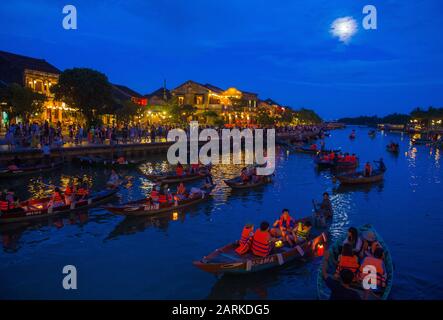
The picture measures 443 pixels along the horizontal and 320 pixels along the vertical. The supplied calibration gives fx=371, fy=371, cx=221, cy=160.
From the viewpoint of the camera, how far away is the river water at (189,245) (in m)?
12.0

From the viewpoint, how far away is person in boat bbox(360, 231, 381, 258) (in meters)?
11.9

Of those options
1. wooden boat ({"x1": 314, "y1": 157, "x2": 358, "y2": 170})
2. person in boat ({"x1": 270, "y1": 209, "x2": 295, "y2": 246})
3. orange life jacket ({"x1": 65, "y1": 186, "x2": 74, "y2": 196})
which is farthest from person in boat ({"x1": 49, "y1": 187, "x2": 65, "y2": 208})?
wooden boat ({"x1": 314, "y1": 157, "x2": 358, "y2": 170})

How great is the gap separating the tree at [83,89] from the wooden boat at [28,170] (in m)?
14.5

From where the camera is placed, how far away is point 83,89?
44062 millimetres

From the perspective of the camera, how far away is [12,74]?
4872 centimetres

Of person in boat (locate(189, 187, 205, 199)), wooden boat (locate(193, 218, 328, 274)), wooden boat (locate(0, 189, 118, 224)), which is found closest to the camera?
wooden boat (locate(193, 218, 328, 274))

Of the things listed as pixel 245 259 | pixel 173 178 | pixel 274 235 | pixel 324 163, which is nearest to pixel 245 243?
pixel 245 259

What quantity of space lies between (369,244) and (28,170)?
26582 mm

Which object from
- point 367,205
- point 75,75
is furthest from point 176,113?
point 367,205

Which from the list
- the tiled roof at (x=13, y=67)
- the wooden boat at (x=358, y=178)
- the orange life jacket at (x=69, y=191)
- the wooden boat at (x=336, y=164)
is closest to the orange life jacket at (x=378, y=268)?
the orange life jacket at (x=69, y=191)

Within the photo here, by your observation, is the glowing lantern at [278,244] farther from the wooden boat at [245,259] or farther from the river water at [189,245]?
the river water at [189,245]

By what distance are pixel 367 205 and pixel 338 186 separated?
20.4ft

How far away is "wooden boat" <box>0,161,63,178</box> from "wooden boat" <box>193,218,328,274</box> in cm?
2244

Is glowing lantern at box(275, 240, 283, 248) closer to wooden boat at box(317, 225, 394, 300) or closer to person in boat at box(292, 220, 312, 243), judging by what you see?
person in boat at box(292, 220, 312, 243)
